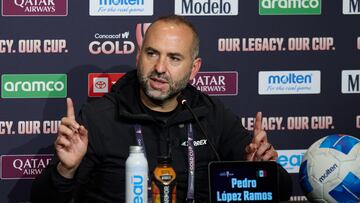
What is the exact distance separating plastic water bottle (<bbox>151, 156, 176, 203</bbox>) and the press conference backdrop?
3.49ft

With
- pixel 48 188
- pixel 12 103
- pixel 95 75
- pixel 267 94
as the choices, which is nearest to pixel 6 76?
pixel 12 103

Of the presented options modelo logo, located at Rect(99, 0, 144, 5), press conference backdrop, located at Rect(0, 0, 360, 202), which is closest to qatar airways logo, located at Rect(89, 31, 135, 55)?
press conference backdrop, located at Rect(0, 0, 360, 202)

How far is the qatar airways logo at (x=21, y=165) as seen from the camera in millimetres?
2669

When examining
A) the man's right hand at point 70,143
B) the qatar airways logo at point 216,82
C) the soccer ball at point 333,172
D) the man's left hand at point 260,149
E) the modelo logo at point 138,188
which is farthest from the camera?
the qatar airways logo at point 216,82

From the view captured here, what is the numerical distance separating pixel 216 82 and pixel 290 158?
45cm

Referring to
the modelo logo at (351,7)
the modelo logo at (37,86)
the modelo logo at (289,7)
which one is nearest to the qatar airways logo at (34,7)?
the modelo logo at (37,86)

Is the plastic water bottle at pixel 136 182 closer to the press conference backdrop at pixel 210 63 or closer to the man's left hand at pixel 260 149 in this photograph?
the man's left hand at pixel 260 149

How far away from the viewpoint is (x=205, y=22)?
2736mm

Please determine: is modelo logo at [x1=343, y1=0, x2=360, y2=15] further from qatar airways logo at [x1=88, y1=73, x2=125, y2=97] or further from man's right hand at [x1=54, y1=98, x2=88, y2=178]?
man's right hand at [x1=54, y1=98, x2=88, y2=178]

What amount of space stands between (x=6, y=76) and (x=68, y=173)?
820 mm

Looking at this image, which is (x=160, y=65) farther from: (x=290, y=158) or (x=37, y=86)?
(x=290, y=158)

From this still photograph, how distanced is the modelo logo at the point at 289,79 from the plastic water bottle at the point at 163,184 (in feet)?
3.88

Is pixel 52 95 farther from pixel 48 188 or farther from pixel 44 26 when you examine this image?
pixel 48 188

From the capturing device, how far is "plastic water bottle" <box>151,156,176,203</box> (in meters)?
1.69
